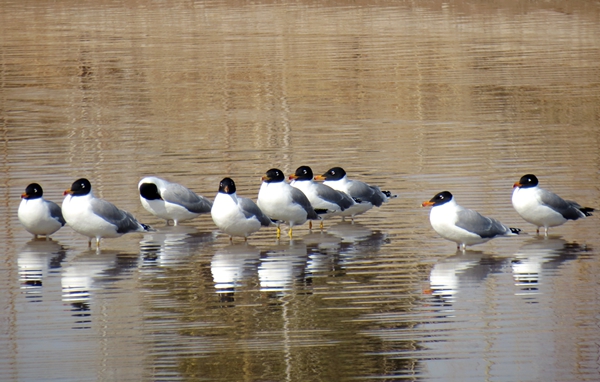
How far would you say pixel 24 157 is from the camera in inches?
770

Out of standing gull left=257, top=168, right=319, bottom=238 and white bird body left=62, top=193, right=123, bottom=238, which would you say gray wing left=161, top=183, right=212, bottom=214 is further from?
white bird body left=62, top=193, right=123, bottom=238

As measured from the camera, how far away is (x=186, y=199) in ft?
48.4

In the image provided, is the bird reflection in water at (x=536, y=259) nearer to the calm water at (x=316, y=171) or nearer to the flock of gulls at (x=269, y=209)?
the calm water at (x=316, y=171)

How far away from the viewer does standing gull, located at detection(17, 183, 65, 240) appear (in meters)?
13.9

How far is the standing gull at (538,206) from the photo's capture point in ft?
45.2

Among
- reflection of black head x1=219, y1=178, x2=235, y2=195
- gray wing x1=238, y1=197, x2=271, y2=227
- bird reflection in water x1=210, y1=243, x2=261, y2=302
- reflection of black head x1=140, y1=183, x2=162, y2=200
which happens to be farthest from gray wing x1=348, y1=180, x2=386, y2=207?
reflection of black head x1=140, y1=183, x2=162, y2=200

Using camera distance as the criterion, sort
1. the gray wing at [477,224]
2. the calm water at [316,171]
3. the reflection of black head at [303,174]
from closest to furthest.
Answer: the calm water at [316,171], the gray wing at [477,224], the reflection of black head at [303,174]

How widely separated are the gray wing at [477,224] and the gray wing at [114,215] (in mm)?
4054

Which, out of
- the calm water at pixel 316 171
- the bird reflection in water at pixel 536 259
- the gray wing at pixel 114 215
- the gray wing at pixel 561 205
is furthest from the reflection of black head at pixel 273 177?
the gray wing at pixel 561 205

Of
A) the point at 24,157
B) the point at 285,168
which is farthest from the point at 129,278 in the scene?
the point at 24,157

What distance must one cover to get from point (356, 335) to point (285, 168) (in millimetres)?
8316

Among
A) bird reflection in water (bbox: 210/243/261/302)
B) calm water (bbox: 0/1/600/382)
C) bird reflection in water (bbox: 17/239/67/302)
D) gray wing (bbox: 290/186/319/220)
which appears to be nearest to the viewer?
calm water (bbox: 0/1/600/382)

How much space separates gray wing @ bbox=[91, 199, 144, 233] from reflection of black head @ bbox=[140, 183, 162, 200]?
0.95 metres

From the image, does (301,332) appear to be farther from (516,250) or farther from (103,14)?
(103,14)
